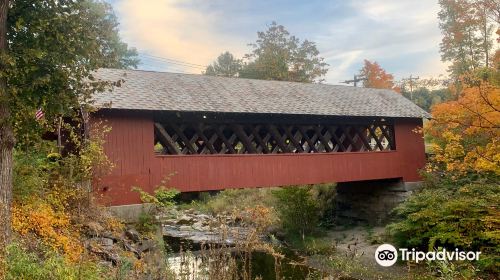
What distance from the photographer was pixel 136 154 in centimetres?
1123

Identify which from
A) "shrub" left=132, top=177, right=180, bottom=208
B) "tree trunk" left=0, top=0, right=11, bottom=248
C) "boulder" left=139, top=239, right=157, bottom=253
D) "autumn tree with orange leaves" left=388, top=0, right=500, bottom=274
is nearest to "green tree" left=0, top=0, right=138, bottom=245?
"tree trunk" left=0, top=0, right=11, bottom=248

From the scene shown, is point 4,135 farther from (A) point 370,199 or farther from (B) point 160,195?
(A) point 370,199

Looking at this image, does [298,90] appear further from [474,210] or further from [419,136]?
[474,210]

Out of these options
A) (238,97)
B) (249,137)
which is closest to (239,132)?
(249,137)

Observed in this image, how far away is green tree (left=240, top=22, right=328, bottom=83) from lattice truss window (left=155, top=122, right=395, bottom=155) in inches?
667

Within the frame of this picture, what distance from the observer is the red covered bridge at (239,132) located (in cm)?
1116

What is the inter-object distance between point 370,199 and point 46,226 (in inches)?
516

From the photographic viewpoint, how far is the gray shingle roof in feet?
38.2

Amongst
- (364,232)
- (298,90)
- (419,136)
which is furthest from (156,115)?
(419,136)

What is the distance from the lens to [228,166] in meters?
12.6

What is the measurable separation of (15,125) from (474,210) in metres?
10.1

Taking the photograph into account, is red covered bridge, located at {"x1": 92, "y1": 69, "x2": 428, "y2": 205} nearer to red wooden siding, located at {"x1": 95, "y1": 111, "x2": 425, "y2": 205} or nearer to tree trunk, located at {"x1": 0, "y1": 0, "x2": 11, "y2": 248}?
red wooden siding, located at {"x1": 95, "y1": 111, "x2": 425, "y2": 205}

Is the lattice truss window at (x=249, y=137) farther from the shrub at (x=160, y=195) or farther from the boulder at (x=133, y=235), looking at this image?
the boulder at (x=133, y=235)

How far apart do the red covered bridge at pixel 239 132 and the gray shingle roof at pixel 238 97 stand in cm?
4
